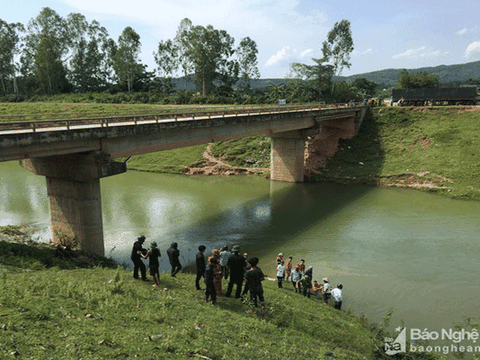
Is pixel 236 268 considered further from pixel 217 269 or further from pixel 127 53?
pixel 127 53

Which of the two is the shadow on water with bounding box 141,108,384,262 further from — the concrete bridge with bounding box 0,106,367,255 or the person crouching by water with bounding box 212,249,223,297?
the person crouching by water with bounding box 212,249,223,297

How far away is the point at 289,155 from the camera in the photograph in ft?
136

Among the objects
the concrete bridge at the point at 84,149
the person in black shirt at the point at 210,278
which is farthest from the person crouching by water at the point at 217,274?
the concrete bridge at the point at 84,149

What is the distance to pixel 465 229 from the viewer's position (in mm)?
25797

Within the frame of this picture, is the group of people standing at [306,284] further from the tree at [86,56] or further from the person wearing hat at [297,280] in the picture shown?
the tree at [86,56]

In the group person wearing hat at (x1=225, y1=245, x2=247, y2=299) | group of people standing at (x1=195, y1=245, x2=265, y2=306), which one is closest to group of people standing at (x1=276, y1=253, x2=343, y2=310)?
group of people standing at (x1=195, y1=245, x2=265, y2=306)

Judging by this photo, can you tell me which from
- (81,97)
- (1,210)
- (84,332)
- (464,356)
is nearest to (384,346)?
(464,356)

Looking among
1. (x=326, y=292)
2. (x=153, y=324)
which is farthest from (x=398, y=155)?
(x=153, y=324)

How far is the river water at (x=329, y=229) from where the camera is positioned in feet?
55.1

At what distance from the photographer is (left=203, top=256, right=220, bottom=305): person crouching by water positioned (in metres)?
11.0

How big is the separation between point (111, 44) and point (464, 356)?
101579 mm

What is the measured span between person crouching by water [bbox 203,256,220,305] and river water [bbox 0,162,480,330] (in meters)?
6.90

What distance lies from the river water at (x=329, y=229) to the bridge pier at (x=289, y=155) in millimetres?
1538

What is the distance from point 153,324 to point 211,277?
7.87 feet
